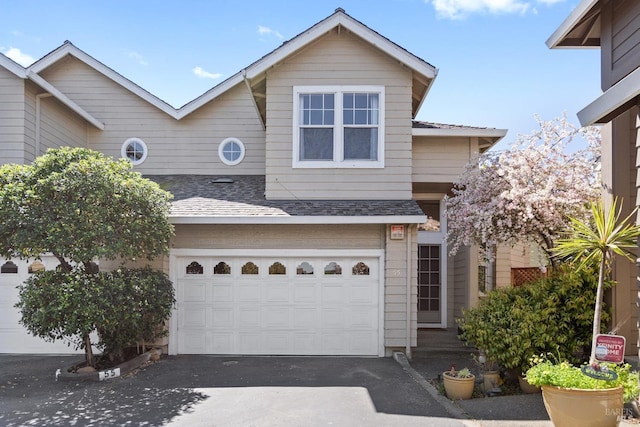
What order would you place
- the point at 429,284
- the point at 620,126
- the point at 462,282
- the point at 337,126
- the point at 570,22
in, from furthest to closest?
1. the point at 429,284
2. the point at 462,282
3. the point at 337,126
4. the point at 570,22
5. the point at 620,126

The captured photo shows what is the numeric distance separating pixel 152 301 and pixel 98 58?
6.95 meters

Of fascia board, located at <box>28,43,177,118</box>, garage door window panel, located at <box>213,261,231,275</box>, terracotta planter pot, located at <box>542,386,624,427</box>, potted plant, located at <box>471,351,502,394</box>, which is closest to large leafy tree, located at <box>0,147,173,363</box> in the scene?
garage door window panel, located at <box>213,261,231,275</box>

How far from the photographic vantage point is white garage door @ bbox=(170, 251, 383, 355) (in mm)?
9984

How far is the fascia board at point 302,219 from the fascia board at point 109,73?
3.86 m

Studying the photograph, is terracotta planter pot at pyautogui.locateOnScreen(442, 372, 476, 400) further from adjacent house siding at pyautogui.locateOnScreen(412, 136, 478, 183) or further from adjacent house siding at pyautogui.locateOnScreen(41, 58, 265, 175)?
adjacent house siding at pyautogui.locateOnScreen(41, 58, 265, 175)

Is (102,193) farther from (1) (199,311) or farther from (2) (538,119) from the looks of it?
(2) (538,119)

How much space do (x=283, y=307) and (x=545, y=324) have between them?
4964mm

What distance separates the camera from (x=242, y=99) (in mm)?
12594

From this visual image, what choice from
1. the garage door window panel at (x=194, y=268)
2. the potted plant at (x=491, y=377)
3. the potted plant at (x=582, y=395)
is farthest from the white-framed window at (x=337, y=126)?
the potted plant at (x=582, y=395)

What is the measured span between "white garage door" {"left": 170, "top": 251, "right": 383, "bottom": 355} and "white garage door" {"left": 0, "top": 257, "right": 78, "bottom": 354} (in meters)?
2.53

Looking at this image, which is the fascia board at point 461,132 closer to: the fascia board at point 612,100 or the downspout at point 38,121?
the fascia board at point 612,100

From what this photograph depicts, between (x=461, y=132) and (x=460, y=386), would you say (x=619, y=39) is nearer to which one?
(x=461, y=132)

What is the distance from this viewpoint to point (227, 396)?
283 inches

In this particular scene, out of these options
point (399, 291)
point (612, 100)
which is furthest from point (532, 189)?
point (612, 100)
